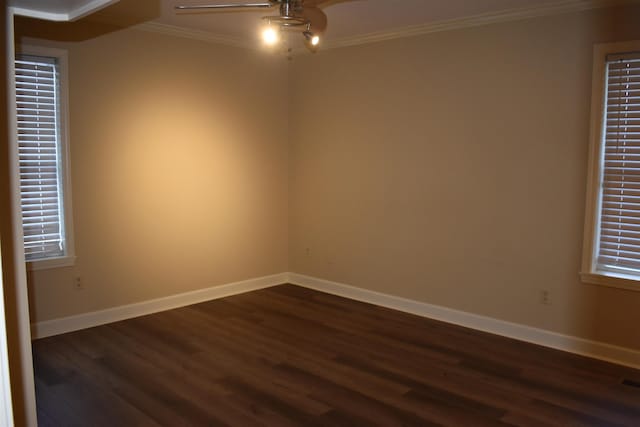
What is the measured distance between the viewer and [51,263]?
427cm

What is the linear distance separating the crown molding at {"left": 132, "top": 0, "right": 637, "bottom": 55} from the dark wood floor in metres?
2.64

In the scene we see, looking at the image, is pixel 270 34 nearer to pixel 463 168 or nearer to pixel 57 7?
pixel 57 7

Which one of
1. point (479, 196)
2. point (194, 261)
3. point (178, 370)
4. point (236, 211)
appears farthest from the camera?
point (236, 211)

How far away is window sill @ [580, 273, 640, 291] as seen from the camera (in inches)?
147

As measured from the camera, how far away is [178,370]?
3672 millimetres

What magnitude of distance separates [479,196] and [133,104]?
322 centimetres

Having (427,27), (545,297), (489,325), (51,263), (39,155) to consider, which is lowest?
(489,325)

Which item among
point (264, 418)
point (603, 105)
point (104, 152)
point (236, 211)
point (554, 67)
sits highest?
point (554, 67)

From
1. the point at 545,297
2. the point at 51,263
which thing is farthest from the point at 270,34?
the point at 545,297

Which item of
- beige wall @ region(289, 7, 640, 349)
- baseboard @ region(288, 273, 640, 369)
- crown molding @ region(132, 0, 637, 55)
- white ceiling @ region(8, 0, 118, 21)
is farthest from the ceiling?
baseboard @ region(288, 273, 640, 369)

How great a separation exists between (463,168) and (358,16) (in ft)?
5.29

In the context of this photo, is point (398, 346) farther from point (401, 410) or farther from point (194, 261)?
point (194, 261)

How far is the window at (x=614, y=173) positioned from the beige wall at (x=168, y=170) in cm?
332

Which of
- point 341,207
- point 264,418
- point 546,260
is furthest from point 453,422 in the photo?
point 341,207
